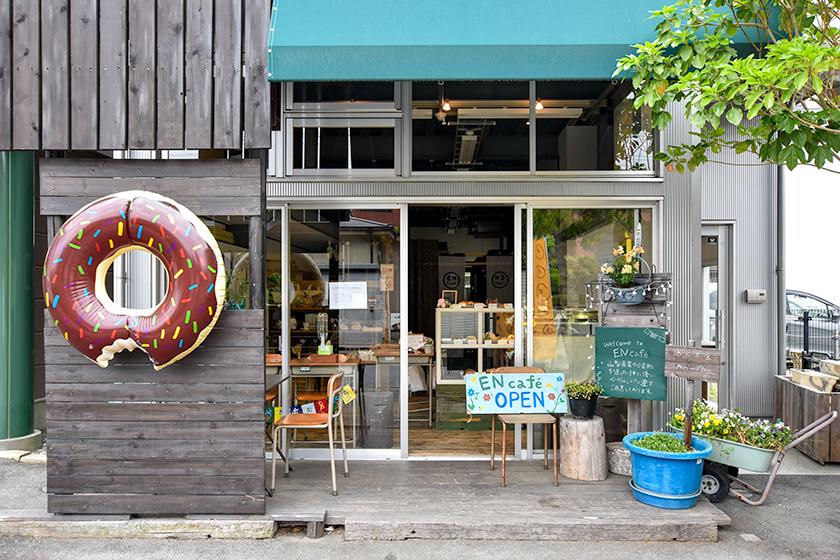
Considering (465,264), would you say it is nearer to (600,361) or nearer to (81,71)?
(600,361)

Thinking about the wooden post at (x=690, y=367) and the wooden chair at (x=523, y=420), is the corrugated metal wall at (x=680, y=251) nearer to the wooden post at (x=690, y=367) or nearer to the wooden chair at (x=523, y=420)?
the wooden post at (x=690, y=367)

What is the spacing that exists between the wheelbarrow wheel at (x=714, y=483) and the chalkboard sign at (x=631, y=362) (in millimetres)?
579

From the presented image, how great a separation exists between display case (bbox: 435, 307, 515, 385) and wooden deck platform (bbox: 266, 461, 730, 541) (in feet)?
5.20

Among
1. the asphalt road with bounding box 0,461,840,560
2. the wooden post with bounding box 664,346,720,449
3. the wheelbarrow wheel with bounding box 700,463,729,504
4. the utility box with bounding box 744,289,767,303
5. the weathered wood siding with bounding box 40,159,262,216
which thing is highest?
the weathered wood siding with bounding box 40,159,262,216

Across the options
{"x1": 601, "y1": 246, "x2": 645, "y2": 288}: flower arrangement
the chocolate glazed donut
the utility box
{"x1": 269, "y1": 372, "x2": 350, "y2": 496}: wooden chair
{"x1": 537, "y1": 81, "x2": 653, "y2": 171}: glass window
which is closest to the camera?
the chocolate glazed donut

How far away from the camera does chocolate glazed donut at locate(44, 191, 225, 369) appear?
2.99 m

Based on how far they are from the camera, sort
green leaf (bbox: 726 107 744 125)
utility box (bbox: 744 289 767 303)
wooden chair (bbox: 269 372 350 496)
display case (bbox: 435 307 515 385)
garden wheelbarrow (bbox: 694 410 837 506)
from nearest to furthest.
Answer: green leaf (bbox: 726 107 744 125)
garden wheelbarrow (bbox: 694 410 837 506)
wooden chair (bbox: 269 372 350 496)
display case (bbox: 435 307 515 385)
utility box (bbox: 744 289 767 303)

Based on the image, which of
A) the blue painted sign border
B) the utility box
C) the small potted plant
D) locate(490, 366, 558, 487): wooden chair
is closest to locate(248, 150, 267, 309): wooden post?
the blue painted sign border

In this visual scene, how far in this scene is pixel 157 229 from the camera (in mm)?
3021

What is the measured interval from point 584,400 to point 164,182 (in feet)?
11.3

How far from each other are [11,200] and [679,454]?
6042 mm

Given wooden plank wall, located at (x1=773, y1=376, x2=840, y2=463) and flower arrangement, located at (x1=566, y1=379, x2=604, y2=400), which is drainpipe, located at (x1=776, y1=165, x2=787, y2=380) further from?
flower arrangement, located at (x1=566, y1=379, x2=604, y2=400)

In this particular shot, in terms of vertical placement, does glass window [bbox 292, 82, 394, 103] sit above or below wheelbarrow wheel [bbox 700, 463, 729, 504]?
above

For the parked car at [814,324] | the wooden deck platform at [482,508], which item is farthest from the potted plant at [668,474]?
the parked car at [814,324]
